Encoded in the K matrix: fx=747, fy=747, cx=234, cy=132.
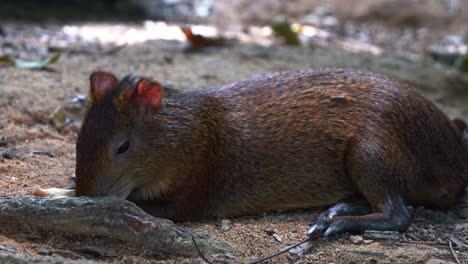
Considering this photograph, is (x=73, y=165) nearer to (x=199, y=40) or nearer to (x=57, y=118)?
(x=57, y=118)

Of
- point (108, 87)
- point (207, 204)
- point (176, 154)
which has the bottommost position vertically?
point (207, 204)

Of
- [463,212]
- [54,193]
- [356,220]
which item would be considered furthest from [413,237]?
[54,193]

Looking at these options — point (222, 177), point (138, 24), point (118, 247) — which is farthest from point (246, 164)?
point (138, 24)

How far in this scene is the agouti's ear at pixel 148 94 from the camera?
502 centimetres

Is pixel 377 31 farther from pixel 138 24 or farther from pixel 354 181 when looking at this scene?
pixel 354 181

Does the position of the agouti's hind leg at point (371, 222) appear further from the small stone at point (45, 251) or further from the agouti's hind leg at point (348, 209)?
the small stone at point (45, 251)

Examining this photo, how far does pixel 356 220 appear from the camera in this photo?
5.07 m

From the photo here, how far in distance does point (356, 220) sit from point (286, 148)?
80 centimetres

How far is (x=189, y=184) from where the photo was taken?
519cm

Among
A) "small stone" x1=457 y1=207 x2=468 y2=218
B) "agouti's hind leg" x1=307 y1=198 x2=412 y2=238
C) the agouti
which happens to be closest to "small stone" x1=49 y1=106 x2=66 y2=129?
the agouti

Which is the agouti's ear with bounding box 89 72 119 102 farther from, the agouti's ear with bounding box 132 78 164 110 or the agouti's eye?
the agouti's eye

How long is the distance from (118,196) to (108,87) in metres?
0.77

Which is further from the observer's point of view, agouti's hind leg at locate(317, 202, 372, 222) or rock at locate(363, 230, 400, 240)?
agouti's hind leg at locate(317, 202, 372, 222)

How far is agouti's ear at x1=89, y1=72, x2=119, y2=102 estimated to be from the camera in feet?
16.6
